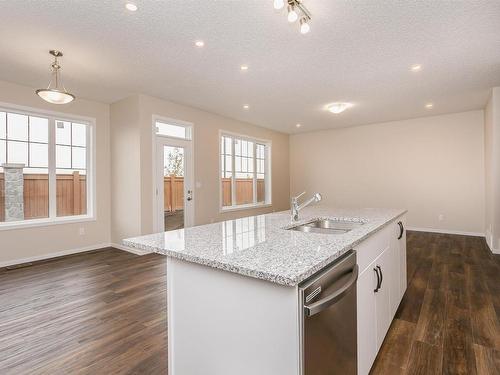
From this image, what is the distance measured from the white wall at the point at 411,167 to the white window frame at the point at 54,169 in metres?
4.66

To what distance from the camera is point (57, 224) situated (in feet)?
14.7

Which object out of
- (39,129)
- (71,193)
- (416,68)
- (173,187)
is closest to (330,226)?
(416,68)

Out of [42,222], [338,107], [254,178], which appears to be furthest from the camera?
[254,178]

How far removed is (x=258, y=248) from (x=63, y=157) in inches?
187

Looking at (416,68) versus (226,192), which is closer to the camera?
(416,68)

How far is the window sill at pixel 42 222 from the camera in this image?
158 inches

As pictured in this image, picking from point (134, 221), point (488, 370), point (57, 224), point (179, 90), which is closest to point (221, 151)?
point (179, 90)

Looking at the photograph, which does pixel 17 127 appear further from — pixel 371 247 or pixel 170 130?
pixel 371 247

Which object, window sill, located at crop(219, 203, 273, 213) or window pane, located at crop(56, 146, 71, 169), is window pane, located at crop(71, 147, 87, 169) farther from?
window sill, located at crop(219, 203, 273, 213)

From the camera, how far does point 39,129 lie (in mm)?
4406

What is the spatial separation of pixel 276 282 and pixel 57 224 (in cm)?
484

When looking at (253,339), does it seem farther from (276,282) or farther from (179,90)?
(179,90)

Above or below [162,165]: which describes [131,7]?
above

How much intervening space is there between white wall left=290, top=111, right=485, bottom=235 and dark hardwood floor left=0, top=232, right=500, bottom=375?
2.32 metres
